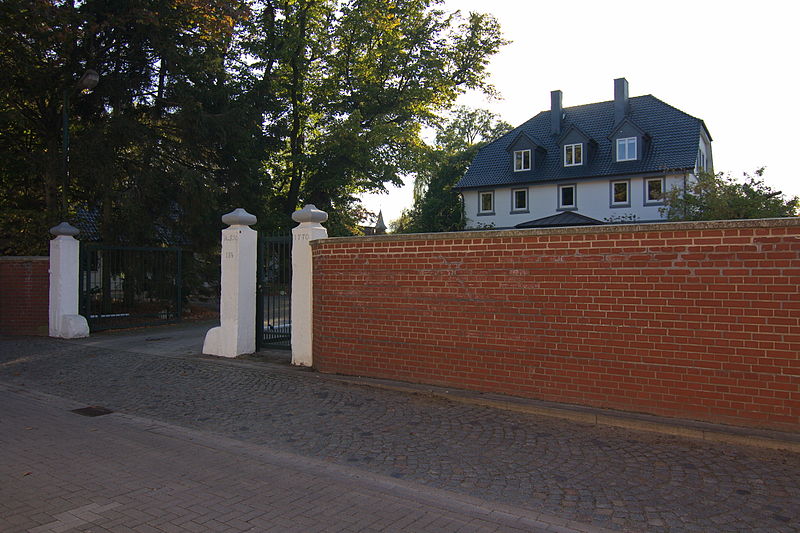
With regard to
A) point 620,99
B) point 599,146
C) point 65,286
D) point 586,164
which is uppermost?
point 620,99

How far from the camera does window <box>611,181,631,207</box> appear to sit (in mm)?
33844

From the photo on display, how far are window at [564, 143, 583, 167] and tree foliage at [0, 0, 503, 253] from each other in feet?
40.5

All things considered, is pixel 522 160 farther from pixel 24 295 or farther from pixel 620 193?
pixel 24 295

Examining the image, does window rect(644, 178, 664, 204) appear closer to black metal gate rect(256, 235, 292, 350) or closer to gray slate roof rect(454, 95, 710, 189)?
gray slate roof rect(454, 95, 710, 189)

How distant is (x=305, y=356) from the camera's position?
9.52 meters

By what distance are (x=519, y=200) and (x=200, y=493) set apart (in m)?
35.3

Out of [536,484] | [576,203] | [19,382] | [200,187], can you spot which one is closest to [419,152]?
[200,187]

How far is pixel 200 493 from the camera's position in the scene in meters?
4.46

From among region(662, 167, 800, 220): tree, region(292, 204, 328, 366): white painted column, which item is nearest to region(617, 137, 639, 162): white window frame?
region(662, 167, 800, 220): tree

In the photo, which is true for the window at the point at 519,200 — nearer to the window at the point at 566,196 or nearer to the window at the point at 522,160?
the window at the point at 522,160

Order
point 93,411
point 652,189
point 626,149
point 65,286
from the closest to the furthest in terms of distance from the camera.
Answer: point 93,411, point 65,286, point 652,189, point 626,149

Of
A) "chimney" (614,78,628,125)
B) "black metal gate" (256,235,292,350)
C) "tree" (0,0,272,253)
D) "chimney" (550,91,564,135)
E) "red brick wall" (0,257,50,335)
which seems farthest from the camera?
"chimney" (550,91,564,135)

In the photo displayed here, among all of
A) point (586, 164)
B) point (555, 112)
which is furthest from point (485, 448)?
point (555, 112)

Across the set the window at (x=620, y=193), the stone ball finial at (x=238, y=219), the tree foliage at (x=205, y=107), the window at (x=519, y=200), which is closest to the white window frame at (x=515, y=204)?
the window at (x=519, y=200)
